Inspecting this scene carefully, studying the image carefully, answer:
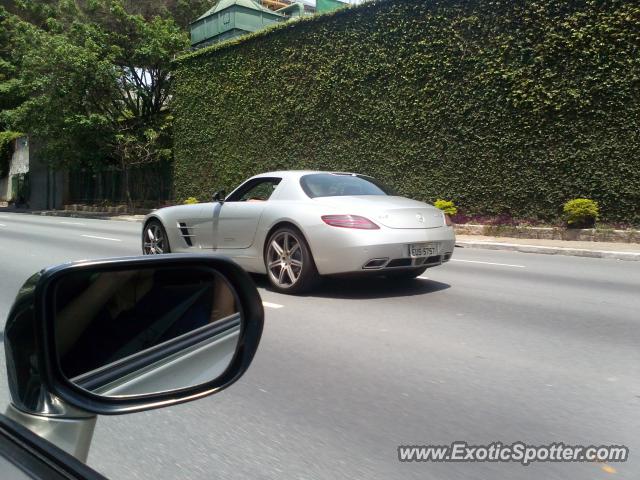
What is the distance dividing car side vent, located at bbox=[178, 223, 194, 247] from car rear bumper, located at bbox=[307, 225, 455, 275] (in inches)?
89.6

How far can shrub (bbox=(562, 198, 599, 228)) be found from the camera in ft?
46.1

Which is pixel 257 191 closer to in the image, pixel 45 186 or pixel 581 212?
pixel 581 212

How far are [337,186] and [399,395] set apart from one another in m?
3.80

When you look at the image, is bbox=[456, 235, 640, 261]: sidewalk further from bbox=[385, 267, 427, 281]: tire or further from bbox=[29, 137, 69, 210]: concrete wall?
bbox=[29, 137, 69, 210]: concrete wall

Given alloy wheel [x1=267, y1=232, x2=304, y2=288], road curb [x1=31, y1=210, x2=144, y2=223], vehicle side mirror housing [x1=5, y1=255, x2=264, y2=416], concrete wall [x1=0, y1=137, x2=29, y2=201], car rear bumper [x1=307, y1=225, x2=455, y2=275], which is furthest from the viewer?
concrete wall [x1=0, y1=137, x2=29, y2=201]

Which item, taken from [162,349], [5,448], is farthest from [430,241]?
[5,448]

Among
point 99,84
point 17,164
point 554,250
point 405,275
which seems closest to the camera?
point 405,275

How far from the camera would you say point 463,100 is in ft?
55.1

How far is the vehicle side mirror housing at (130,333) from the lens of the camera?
5.21 feet

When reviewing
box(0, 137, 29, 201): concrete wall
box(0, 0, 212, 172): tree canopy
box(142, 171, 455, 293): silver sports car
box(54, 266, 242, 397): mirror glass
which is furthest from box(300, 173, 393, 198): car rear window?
box(0, 137, 29, 201): concrete wall

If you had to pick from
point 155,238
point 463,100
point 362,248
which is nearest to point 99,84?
point 463,100

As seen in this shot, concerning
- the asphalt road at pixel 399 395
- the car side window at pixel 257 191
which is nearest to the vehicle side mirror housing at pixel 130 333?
the asphalt road at pixel 399 395

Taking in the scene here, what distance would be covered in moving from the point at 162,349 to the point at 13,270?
8033 millimetres

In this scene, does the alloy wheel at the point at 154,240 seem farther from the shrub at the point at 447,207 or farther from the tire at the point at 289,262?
the shrub at the point at 447,207
